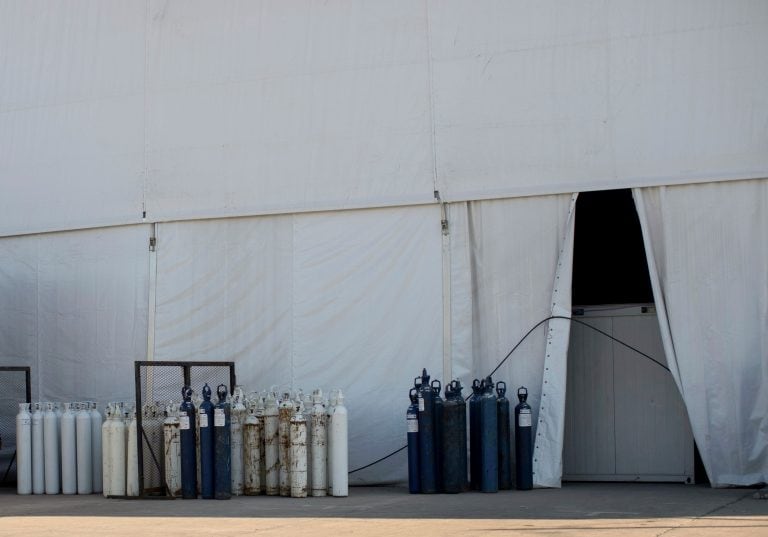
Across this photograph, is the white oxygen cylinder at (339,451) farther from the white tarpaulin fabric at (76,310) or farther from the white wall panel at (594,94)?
the white tarpaulin fabric at (76,310)

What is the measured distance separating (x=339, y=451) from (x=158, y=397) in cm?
294

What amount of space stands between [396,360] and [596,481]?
8.88ft

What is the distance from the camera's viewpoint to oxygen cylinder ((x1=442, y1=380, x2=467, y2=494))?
12344 millimetres

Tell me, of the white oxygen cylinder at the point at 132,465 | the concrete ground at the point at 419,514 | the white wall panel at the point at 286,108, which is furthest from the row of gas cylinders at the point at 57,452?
the white wall panel at the point at 286,108

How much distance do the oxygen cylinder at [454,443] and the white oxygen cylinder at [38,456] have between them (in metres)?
4.63

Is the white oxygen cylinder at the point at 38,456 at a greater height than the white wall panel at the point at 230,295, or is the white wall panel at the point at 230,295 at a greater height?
the white wall panel at the point at 230,295

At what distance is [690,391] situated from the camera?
12.5 metres

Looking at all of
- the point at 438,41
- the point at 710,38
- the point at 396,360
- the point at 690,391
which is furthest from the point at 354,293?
the point at 710,38

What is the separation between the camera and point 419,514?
33.4ft

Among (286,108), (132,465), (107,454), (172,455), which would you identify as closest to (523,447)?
(172,455)

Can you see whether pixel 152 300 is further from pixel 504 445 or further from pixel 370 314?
pixel 504 445

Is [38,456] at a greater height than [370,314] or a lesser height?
lesser

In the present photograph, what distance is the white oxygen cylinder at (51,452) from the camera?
531 inches

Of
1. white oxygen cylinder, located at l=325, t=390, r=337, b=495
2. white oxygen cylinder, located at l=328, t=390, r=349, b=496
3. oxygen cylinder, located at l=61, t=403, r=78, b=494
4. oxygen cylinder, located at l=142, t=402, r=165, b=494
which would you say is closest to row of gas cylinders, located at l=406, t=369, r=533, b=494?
white oxygen cylinder, located at l=328, t=390, r=349, b=496
